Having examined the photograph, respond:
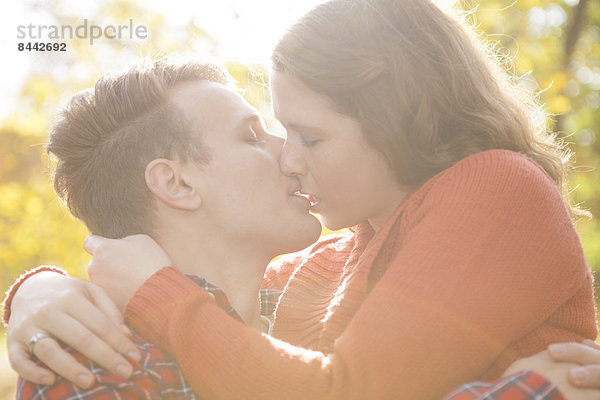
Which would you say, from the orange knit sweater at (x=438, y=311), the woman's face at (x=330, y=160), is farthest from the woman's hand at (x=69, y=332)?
the woman's face at (x=330, y=160)

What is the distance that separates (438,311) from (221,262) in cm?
90

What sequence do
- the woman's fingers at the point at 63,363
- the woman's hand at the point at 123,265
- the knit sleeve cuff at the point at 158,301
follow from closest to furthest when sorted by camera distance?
the woman's fingers at the point at 63,363
the knit sleeve cuff at the point at 158,301
the woman's hand at the point at 123,265

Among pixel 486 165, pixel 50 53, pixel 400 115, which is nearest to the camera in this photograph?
pixel 486 165

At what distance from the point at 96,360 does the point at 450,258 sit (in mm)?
964

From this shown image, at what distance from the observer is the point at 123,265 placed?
6.43 feet

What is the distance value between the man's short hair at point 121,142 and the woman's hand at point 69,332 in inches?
20.5

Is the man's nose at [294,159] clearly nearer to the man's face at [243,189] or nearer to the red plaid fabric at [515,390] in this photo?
the man's face at [243,189]

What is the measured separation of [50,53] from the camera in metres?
5.66

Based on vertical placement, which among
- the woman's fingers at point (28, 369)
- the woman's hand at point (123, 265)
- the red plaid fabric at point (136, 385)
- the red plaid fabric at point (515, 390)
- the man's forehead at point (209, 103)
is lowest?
the red plaid fabric at point (136, 385)

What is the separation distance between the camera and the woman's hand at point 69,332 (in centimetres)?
164

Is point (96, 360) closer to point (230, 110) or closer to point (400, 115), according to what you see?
point (230, 110)

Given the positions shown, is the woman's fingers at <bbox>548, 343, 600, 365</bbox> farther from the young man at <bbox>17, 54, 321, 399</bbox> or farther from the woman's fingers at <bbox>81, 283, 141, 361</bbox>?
the woman's fingers at <bbox>81, 283, 141, 361</bbox>

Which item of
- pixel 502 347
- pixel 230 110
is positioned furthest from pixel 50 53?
pixel 502 347

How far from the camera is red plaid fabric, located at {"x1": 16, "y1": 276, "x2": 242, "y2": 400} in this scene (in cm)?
165
